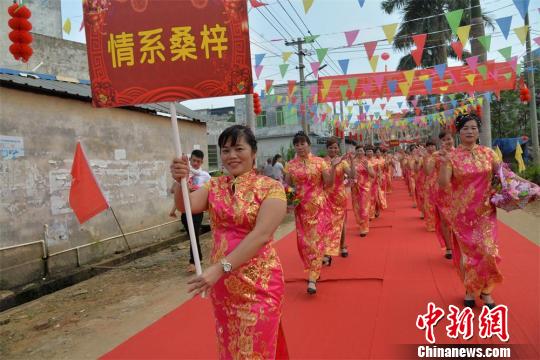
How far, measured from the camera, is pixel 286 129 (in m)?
→ 28.9

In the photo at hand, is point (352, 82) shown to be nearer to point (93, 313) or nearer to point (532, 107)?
point (532, 107)

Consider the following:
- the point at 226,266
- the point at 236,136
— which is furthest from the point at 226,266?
the point at 236,136

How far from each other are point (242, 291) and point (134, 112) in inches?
270

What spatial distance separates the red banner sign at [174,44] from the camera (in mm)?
2240

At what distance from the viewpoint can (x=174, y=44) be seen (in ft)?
7.37

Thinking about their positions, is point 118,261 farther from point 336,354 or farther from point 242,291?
point 242,291

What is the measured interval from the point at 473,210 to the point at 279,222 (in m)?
2.12

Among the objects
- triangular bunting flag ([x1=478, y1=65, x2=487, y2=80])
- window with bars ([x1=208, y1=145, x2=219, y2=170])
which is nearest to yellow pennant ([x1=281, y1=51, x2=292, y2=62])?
triangular bunting flag ([x1=478, y1=65, x2=487, y2=80])

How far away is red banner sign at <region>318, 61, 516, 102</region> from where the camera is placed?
1096cm

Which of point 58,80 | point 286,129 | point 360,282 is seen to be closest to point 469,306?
point 360,282

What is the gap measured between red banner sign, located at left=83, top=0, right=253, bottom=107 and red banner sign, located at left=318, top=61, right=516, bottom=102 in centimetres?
957

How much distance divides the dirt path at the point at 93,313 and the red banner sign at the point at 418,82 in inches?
300

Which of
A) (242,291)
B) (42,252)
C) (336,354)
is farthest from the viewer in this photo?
(42,252)

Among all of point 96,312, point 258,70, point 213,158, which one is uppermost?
point 258,70
